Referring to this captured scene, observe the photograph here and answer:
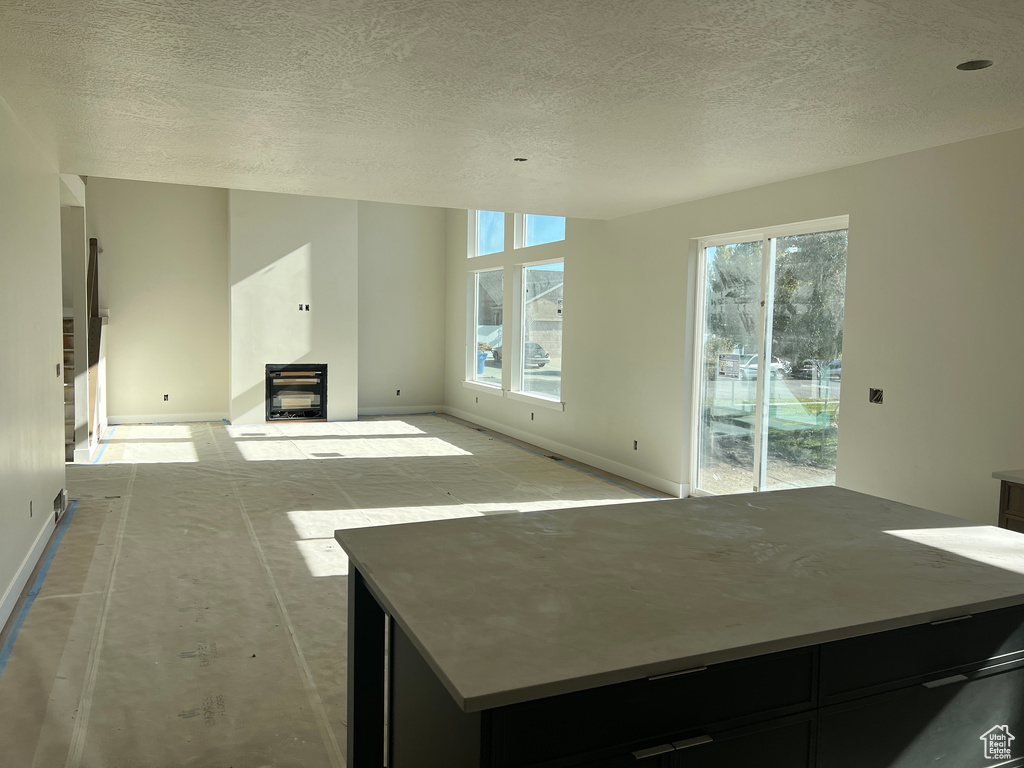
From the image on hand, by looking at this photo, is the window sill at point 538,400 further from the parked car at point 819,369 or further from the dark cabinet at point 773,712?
the dark cabinet at point 773,712

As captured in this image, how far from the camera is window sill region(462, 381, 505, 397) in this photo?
32.7 ft

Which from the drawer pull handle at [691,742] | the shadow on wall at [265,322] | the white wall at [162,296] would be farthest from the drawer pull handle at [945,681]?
the white wall at [162,296]

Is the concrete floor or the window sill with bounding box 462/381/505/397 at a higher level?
the window sill with bounding box 462/381/505/397

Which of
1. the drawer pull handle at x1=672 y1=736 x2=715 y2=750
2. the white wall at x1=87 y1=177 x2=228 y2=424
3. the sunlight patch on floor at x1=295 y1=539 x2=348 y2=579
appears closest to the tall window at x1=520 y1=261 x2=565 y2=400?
the sunlight patch on floor at x1=295 y1=539 x2=348 y2=579

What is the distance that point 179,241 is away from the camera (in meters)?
9.90

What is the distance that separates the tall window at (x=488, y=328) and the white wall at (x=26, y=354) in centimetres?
580

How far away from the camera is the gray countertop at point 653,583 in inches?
53.0

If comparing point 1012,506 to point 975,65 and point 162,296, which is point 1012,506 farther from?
point 162,296

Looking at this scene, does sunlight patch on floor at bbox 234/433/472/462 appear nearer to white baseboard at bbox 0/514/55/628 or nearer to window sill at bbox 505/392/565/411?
window sill at bbox 505/392/565/411

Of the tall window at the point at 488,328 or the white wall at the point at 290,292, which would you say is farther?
the tall window at the point at 488,328

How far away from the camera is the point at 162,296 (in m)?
A: 9.83

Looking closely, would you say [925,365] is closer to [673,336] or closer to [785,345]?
[785,345]

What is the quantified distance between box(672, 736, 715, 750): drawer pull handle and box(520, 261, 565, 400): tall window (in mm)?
7053

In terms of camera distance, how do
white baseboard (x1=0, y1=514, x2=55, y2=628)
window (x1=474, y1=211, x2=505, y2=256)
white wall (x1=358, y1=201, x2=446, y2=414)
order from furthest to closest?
white wall (x1=358, y1=201, x2=446, y2=414) < window (x1=474, y1=211, x2=505, y2=256) < white baseboard (x1=0, y1=514, x2=55, y2=628)
